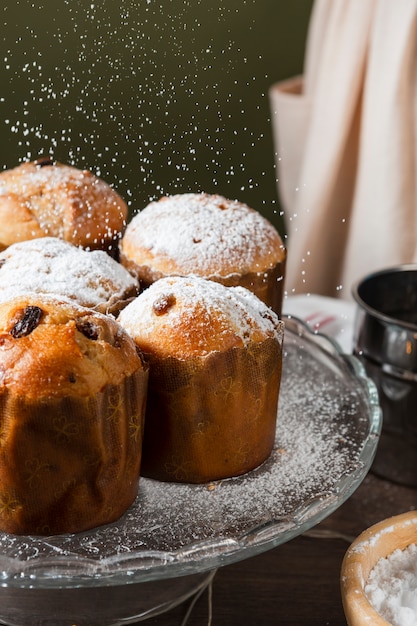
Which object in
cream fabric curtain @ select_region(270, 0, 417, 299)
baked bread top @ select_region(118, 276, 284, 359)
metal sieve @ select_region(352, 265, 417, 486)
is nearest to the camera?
baked bread top @ select_region(118, 276, 284, 359)

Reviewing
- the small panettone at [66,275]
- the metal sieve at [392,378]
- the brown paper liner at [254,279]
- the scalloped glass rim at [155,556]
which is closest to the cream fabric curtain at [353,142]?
the metal sieve at [392,378]

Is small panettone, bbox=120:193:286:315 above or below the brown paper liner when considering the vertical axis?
above

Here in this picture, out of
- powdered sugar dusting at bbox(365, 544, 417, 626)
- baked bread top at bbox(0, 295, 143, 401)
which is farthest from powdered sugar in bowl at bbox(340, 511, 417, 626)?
baked bread top at bbox(0, 295, 143, 401)

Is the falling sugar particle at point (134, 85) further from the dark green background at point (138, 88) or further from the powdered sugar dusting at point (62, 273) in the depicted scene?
the powdered sugar dusting at point (62, 273)

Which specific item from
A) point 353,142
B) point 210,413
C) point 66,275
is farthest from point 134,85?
point 353,142

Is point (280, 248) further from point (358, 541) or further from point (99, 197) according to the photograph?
point (358, 541)

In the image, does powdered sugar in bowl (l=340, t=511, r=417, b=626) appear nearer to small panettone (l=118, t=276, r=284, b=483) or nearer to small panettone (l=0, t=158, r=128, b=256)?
small panettone (l=118, t=276, r=284, b=483)
